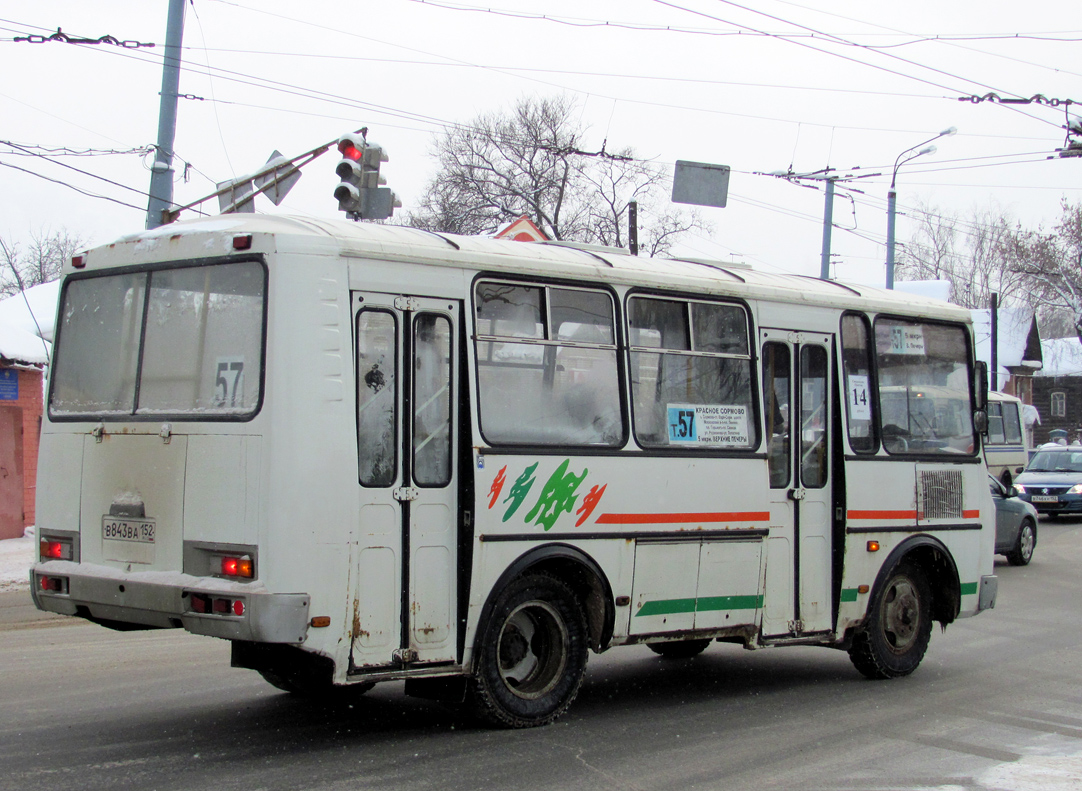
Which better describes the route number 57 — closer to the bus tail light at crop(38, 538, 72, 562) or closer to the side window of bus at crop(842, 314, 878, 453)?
the bus tail light at crop(38, 538, 72, 562)

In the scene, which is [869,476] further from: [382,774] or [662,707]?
[382,774]

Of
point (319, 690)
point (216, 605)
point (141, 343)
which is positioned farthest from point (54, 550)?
point (319, 690)

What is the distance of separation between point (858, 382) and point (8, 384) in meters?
14.1

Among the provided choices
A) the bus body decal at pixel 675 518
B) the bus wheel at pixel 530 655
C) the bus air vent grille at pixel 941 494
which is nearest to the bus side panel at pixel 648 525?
the bus body decal at pixel 675 518

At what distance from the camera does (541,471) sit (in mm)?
7480

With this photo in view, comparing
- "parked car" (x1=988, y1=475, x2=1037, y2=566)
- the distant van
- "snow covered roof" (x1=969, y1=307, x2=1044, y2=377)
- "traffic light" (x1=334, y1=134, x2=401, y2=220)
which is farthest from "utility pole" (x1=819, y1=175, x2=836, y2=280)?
"snow covered roof" (x1=969, y1=307, x2=1044, y2=377)

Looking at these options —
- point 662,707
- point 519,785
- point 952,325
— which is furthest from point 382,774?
point 952,325

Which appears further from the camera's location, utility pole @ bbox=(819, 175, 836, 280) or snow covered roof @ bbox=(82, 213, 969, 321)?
utility pole @ bbox=(819, 175, 836, 280)

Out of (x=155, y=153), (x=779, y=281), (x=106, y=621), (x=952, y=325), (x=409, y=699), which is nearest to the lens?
(x=106, y=621)

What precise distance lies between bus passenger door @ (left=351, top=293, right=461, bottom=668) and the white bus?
0.02 metres

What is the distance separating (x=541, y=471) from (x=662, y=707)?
2106mm

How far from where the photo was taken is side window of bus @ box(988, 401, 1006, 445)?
106 feet

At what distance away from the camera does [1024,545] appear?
65.0 feet

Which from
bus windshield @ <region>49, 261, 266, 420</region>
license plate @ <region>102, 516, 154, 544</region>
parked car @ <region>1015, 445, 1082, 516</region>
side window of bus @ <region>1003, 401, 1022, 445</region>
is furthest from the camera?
side window of bus @ <region>1003, 401, 1022, 445</region>
